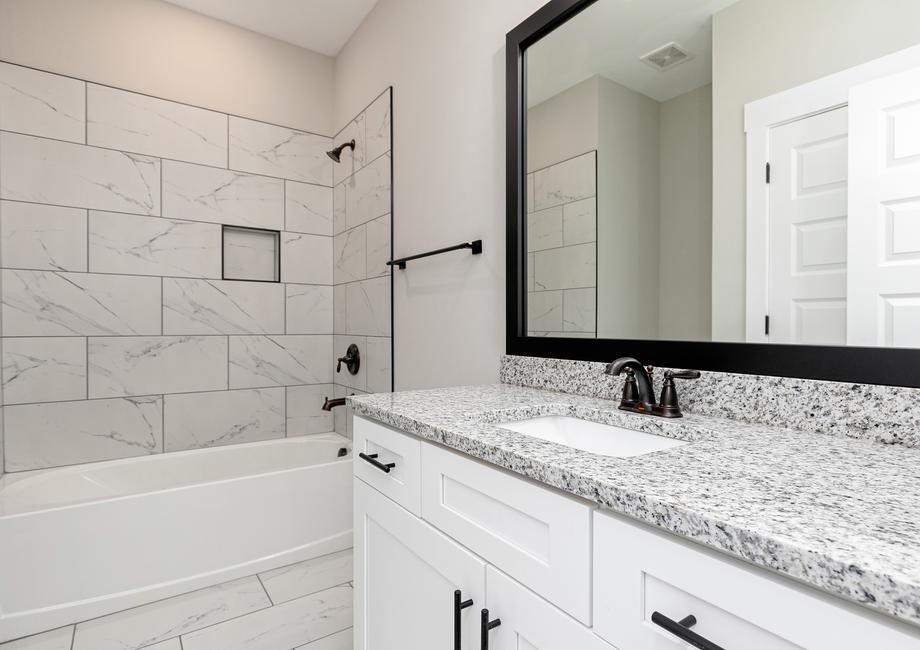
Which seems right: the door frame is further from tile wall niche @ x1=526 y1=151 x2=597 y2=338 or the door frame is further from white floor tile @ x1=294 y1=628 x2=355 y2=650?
white floor tile @ x1=294 y1=628 x2=355 y2=650

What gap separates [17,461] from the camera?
2.12 metres

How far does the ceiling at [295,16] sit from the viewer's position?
2.46 meters

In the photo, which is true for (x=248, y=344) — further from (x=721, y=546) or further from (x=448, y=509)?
(x=721, y=546)

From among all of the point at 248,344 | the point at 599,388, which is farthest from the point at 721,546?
the point at 248,344

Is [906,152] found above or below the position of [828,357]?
above

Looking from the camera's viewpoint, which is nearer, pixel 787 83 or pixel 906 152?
pixel 906 152

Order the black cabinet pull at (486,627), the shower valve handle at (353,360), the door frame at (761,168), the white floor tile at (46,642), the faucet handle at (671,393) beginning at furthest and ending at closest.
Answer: the shower valve handle at (353,360) → the white floor tile at (46,642) → the faucet handle at (671,393) → the door frame at (761,168) → the black cabinet pull at (486,627)

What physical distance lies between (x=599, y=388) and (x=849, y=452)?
0.58m

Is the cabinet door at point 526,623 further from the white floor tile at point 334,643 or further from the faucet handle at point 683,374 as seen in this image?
the white floor tile at point 334,643

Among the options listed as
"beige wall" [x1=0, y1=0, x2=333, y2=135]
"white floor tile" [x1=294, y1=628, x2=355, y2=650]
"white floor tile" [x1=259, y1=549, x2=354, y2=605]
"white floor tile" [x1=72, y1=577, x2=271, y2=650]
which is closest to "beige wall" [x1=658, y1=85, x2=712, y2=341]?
"white floor tile" [x1=294, y1=628, x2=355, y2=650]

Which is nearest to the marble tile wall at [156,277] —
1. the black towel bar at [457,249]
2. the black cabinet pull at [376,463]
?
the black towel bar at [457,249]

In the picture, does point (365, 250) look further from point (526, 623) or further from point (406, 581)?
point (526, 623)

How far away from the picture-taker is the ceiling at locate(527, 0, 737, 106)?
109cm

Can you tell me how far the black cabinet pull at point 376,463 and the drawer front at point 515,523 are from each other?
135 millimetres
